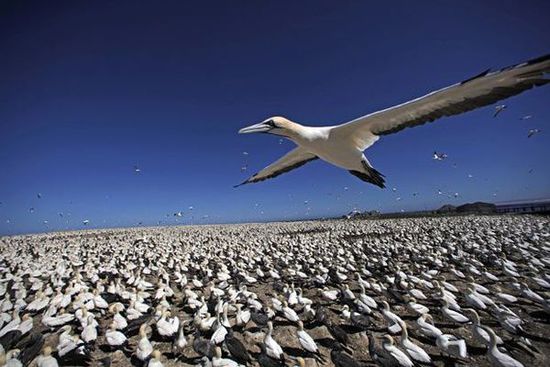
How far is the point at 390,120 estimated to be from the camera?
5000mm

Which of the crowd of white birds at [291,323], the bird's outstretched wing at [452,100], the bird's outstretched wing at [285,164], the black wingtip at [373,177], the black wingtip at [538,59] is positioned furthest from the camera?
the bird's outstretched wing at [285,164]

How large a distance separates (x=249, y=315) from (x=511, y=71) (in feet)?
18.7

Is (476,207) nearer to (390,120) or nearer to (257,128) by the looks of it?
(390,120)

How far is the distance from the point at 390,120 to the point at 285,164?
297 centimetres

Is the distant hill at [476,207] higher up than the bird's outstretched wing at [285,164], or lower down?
lower down

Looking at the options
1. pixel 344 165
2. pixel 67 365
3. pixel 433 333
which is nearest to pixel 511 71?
pixel 344 165

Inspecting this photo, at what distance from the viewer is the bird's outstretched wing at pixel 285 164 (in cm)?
687

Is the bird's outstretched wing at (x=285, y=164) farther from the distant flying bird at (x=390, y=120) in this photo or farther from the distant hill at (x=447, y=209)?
the distant hill at (x=447, y=209)

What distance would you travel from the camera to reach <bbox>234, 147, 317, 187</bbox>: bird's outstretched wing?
687 cm

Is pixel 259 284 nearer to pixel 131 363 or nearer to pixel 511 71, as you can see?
pixel 131 363

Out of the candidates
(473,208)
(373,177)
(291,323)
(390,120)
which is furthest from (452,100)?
(473,208)

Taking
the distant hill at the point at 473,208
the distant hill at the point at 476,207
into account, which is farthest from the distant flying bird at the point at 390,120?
the distant hill at the point at 476,207

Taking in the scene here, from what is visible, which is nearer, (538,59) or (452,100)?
(538,59)

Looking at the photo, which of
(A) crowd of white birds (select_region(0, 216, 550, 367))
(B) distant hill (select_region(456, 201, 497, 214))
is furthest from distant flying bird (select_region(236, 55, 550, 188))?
(B) distant hill (select_region(456, 201, 497, 214))
